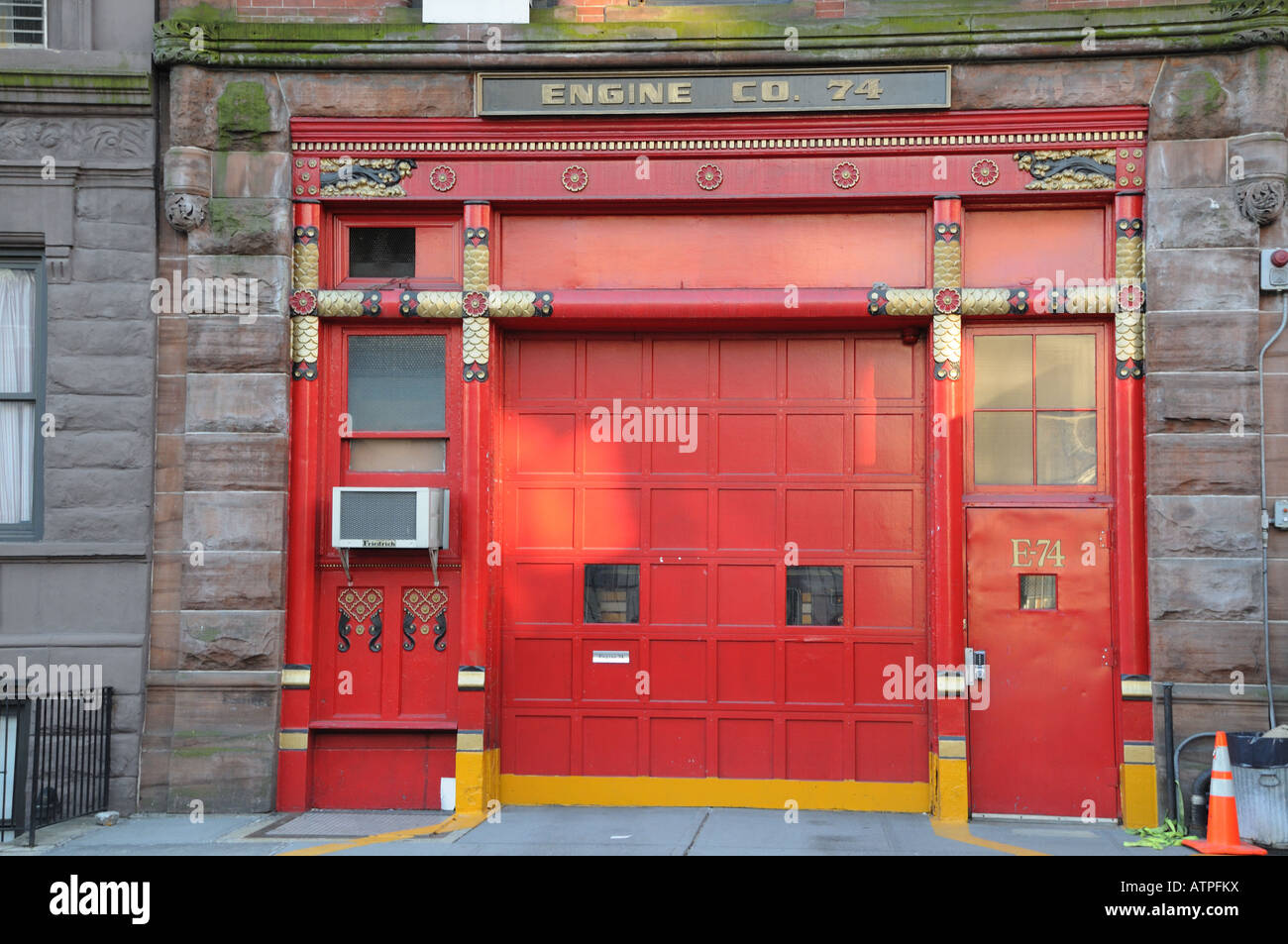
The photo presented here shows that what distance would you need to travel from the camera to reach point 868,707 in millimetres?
9633

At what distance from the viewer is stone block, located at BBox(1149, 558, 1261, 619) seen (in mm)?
8984

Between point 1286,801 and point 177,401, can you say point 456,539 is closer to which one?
point 177,401

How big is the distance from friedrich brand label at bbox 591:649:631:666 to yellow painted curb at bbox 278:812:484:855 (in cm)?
155

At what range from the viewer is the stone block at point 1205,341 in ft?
29.8

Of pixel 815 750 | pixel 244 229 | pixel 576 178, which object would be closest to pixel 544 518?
pixel 576 178

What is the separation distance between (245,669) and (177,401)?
2.26 meters

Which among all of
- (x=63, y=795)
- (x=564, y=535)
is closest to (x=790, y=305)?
(x=564, y=535)

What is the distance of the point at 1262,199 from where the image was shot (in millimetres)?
9016

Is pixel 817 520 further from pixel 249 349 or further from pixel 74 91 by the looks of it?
pixel 74 91

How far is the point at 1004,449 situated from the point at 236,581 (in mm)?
6224

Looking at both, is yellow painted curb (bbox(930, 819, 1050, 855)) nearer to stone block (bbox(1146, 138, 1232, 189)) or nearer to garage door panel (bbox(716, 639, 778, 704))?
garage door panel (bbox(716, 639, 778, 704))

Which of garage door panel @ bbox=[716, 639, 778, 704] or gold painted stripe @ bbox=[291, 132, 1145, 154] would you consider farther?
garage door panel @ bbox=[716, 639, 778, 704]

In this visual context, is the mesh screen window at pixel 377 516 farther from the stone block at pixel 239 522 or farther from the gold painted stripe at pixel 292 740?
the gold painted stripe at pixel 292 740

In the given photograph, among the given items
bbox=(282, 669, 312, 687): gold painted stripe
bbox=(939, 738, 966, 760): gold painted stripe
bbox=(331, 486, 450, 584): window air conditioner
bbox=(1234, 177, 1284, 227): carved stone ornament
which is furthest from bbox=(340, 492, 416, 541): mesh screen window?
bbox=(1234, 177, 1284, 227): carved stone ornament
